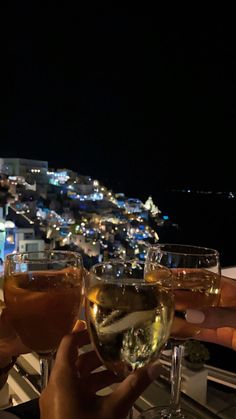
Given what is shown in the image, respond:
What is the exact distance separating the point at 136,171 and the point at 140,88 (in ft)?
61.0

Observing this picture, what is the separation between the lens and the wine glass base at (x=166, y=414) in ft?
2.38

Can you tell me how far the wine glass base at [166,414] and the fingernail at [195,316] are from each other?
274 millimetres

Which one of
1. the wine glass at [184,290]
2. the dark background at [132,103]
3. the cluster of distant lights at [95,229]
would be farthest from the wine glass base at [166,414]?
the cluster of distant lights at [95,229]

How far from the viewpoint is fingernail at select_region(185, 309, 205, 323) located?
0.59 m

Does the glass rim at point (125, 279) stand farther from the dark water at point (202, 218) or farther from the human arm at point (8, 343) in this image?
the dark water at point (202, 218)

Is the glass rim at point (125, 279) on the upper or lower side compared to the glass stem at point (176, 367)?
upper

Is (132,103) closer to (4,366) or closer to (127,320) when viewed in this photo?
(4,366)

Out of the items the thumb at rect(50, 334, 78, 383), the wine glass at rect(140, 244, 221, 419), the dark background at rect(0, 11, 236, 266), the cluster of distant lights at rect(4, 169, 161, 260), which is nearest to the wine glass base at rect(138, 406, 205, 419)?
the wine glass at rect(140, 244, 221, 419)

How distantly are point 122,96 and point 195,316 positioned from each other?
39954 mm

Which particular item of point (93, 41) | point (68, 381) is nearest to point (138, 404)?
point (68, 381)

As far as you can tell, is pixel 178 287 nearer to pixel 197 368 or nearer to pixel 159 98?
pixel 197 368

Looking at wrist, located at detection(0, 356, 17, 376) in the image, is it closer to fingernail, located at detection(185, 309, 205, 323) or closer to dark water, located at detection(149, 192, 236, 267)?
fingernail, located at detection(185, 309, 205, 323)

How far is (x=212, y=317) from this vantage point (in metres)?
0.60

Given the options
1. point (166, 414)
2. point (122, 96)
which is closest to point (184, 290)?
point (166, 414)
